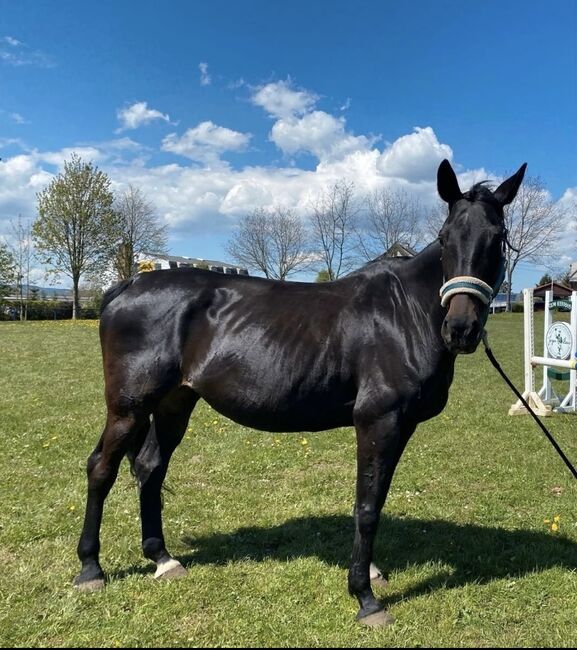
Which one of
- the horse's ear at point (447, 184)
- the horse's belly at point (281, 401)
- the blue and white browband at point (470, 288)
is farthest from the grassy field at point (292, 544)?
the horse's ear at point (447, 184)

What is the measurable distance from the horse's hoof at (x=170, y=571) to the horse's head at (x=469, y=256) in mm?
2515

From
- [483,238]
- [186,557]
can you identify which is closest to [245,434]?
[186,557]

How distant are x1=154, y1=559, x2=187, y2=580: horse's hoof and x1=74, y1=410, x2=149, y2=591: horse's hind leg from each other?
39 centimetres

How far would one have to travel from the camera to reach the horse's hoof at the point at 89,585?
3512 millimetres

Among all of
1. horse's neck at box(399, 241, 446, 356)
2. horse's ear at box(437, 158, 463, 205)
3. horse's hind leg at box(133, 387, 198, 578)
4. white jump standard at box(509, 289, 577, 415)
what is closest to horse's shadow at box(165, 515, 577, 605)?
horse's hind leg at box(133, 387, 198, 578)

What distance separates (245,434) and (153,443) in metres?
3.91

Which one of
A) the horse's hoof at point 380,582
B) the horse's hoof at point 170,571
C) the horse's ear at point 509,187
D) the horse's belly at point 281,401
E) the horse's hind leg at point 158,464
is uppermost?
the horse's ear at point 509,187

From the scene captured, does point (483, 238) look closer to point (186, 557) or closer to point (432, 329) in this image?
point (432, 329)

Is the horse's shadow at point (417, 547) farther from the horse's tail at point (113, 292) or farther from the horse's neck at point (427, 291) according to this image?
the horse's tail at point (113, 292)

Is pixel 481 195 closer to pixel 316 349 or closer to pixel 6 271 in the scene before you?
pixel 316 349

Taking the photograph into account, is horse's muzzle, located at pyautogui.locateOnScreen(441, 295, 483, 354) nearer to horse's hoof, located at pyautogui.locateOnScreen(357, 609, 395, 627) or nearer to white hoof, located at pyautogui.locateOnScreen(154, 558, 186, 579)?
horse's hoof, located at pyautogui.locateOnScreen(357, 609, 395, 627)

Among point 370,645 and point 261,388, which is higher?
point 261,388

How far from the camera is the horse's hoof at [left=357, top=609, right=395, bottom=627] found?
3199 mm

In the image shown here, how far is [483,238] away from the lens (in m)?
3.04
